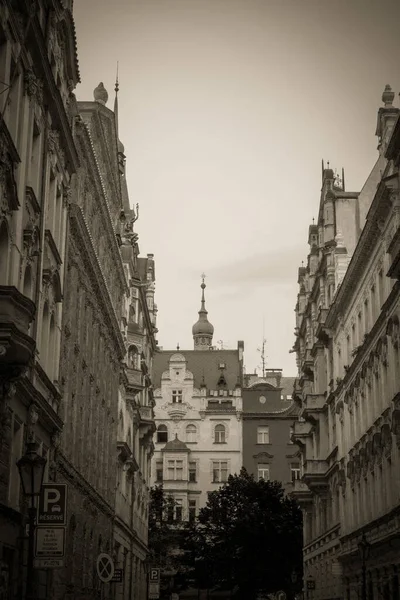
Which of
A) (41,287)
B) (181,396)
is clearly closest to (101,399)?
(41,287)

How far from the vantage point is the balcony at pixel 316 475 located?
183 feet

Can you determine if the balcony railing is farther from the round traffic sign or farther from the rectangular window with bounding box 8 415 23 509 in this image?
the rectangular window with bounding box 8 415 23 509

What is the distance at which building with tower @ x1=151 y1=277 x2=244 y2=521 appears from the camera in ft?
310

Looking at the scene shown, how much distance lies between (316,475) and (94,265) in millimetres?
23370

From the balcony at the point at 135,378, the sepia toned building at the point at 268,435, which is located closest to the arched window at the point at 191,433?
the sepia toned building at the point at 268,435

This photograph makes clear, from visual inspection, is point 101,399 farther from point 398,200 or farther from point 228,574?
point 228,574

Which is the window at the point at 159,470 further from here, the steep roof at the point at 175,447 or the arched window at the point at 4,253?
the arched window at the point at 4,253

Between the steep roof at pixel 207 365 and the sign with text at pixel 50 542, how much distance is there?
82353 millimetres

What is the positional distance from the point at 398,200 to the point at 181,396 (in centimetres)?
6702

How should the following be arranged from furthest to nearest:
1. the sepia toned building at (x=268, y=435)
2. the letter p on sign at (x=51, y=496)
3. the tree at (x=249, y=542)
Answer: the sepia toned building at (x=268, y=435), the tree at (x=249, y=542), the letter p on sign at (x=51, y=496)

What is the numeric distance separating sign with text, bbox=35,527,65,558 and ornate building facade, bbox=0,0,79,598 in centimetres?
291

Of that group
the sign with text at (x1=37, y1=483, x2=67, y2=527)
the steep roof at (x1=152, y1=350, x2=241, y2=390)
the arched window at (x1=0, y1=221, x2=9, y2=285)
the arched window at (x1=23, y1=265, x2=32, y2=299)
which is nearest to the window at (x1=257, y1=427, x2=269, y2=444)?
the steep roof at (x1=152, y1=350, x2=241, y2=390)

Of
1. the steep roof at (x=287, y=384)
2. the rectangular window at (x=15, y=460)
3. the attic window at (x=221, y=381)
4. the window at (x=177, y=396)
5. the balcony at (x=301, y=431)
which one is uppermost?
the steep roof at (x=287, y=384)

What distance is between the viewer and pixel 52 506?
17.7m
